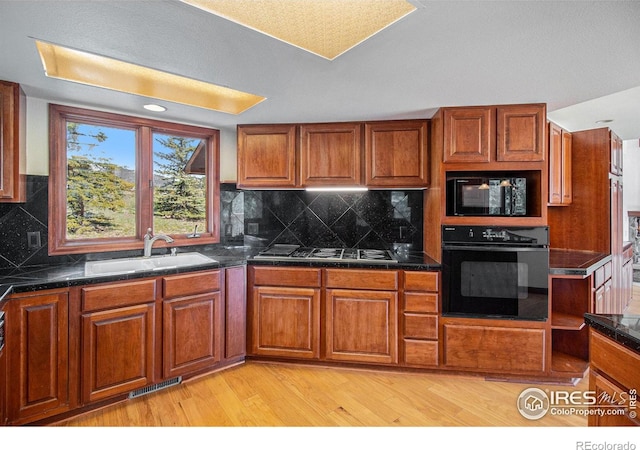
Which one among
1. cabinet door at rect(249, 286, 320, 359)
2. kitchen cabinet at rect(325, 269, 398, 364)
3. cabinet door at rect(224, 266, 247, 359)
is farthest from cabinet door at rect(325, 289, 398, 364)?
cabinet door at rect(224, 266, 247, 359)

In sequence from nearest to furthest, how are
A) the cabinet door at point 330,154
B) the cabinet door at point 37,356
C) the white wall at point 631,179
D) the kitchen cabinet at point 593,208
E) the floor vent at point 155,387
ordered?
the cabinet door at point 37,356 → the floor vent at point 155,387 → the cabinet door at point 330,154 → the kitchen cabinet at point 593,208 → the white wall at point 631,179

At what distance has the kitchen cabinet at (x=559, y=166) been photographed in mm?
2883

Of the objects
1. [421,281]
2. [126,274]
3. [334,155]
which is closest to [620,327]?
[421,281]

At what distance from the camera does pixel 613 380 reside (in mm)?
1159

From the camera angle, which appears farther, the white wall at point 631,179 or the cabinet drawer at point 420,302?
the white wall at point 631,179

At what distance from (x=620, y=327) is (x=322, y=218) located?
93.3 inches

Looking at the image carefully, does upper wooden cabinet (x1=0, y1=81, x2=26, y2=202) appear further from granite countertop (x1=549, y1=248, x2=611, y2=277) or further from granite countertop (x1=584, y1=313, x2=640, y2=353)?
granite countertop (x1=549, y1=248, x2=611, y2=277)

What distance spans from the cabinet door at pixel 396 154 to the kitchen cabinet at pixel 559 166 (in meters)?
1.21

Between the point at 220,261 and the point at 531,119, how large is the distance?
2.61m

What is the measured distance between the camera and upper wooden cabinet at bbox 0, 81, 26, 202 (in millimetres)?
1939

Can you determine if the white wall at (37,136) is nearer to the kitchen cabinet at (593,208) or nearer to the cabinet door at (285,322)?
the cabinet door at (285,322)

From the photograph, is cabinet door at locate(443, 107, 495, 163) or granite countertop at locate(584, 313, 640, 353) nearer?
granite countertop at locate(584, 313, 640, 353)

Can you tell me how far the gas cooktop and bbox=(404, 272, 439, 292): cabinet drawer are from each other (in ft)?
0.58

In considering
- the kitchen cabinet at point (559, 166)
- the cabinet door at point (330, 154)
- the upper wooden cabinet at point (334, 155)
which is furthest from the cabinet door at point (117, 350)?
the kitchen cabinet at point (559, 166)
